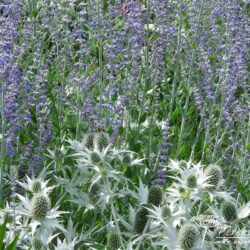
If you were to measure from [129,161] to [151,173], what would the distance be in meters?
0.83

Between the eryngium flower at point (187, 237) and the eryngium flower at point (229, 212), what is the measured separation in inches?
14.0

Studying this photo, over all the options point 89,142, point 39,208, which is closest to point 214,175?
point 89,142

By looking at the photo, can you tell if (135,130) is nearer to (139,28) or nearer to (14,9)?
(139,28)

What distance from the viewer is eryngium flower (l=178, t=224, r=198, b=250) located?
382cm

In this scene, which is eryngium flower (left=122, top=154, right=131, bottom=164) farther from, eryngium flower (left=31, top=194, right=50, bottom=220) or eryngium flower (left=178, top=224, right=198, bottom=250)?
eryngium flower (left=178, top=224, right=198, bottom=250)

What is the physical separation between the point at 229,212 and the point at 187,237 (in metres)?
0.43

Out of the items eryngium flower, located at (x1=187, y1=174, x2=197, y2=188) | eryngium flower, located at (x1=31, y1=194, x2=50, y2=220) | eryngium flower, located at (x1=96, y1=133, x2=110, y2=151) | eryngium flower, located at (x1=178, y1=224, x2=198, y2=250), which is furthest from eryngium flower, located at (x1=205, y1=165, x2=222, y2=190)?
eryngium flower, located at (x1=31, y1=194, x2=50, y2=220)

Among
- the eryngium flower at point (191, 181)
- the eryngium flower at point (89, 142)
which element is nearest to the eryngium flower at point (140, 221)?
the eryngium flower at point (191, 181)

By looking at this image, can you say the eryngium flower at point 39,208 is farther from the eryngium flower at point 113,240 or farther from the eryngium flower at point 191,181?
the eryngium flower at point 191,181

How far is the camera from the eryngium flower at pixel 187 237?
3.82 m

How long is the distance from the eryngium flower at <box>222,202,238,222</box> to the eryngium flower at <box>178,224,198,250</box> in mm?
355

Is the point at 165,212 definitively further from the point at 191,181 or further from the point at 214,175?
the point at 214,175

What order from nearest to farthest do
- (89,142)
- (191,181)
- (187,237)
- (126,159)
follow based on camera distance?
(187,237) < (191,181) < (89,142) < (126,159)

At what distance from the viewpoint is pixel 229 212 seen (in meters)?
4.16
